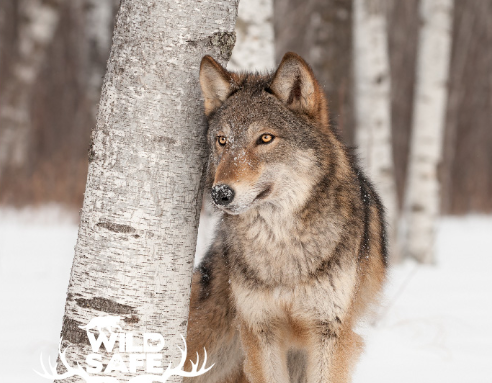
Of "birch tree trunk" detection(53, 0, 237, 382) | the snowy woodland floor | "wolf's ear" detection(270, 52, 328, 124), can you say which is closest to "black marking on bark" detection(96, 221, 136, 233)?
"birch tree trunk" detection(53, 0, 237, 382)

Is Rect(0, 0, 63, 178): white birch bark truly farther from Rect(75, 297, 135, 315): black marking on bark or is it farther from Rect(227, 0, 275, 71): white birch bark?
Rect(75, 297, 135, 315): black marking on bark

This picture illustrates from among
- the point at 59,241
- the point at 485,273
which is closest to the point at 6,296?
the point at 59,241

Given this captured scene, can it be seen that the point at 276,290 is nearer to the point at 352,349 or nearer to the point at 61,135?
the point at 352,349

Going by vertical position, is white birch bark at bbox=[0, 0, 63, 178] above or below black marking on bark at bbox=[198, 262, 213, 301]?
above

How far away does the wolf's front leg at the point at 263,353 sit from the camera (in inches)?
126

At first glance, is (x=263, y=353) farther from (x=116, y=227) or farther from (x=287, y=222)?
(x=116, y=227)

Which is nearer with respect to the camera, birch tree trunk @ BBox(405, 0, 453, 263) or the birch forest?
the birch forest

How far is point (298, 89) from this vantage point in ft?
10.2

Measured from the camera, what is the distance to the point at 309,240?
10.1 feet

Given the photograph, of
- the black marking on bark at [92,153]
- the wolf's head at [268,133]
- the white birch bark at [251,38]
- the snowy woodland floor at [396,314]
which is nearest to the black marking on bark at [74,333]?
the black marking on bark at [92,153]

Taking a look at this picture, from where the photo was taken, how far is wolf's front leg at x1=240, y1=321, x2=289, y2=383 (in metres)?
3.21

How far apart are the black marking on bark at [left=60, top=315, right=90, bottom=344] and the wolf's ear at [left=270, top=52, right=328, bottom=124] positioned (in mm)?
1526

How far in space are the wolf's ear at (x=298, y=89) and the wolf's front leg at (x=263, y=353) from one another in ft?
3.92

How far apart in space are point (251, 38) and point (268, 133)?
6.27 feet
